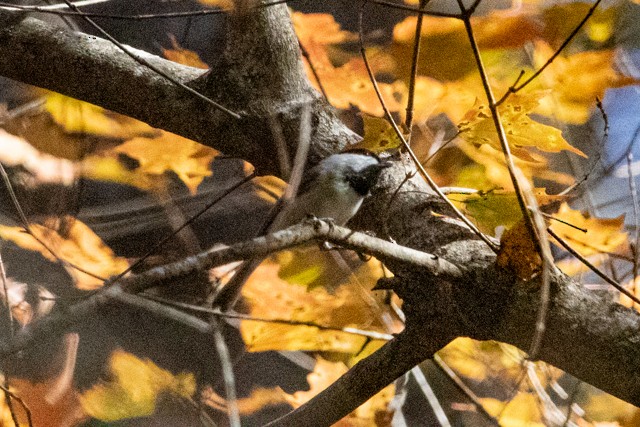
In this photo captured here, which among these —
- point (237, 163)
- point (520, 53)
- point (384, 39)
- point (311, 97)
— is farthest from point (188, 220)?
point (520, 53)

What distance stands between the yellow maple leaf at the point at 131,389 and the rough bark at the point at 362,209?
7.0 inches

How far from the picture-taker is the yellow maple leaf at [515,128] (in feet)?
2.43

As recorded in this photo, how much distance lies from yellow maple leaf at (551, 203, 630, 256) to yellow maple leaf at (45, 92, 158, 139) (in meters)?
0.69

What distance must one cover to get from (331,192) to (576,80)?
1.59 ft

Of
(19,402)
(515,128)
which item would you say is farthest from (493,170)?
(19,402)

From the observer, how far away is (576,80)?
35.4 inches

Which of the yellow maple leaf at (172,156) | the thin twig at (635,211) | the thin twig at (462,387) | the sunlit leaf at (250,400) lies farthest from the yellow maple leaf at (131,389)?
the thin twig at (635,211)

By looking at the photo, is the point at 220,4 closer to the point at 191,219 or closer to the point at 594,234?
the point at 191,219

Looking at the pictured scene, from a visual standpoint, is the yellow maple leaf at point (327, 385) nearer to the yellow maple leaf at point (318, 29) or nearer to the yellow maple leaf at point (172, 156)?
the yellow maple leaf at point (172, 156)

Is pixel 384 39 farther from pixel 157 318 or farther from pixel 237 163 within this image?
pixel 157 318

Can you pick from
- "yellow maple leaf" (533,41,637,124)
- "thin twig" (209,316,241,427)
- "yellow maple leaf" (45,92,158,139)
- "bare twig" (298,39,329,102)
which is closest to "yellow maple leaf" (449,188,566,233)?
"yellow maple leaf" (533,41,637,124)

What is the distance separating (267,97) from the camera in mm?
833

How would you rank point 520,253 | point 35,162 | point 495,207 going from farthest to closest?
point 35,162, point 495,207, point 520,253

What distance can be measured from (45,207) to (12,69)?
9.0 inches
